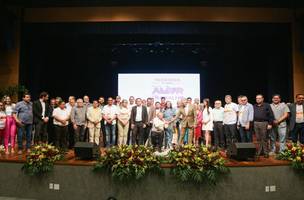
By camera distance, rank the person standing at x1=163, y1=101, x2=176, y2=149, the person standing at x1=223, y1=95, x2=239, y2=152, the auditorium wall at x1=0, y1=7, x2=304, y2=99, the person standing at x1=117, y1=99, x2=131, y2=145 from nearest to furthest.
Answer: the person standing at x1=223, y1=95, x2=239, y2=152 → the person standing at x1=117, y1=99, x2=131, y2=145 → the person standing at x1=163, y1=101, x2=176, y2=149 → the auditorium wall at x1=0, y1=7, x2=304, y2=99

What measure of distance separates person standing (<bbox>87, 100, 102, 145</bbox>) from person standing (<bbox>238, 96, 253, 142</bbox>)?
10.0 feet

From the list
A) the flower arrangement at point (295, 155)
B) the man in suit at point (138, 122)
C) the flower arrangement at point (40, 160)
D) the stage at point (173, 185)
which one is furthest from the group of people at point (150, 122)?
the flower arrangement at point (40, 160)

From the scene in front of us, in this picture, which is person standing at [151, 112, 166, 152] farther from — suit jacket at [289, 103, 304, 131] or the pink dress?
suit jacket at [289, 103, 304, 131]

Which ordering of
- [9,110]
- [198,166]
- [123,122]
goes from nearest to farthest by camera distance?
[198,166] < [9,110] < [123,122]

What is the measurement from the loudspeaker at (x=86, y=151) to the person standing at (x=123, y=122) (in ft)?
7.40

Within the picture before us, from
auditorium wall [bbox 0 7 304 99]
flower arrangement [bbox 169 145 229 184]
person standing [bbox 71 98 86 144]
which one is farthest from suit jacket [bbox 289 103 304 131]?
person standing [bbox 71 98 86 144]

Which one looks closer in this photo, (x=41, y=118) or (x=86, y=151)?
(x=86, y=151)

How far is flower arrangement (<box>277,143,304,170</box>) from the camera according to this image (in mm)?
3766

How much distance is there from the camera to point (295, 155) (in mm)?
3891

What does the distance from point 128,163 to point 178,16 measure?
5.87 m

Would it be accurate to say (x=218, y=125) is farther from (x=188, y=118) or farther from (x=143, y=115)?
(x=143, y=115)

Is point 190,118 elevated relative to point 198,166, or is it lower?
elevated

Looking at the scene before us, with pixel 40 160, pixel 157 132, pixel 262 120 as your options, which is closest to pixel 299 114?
pixel 262 120

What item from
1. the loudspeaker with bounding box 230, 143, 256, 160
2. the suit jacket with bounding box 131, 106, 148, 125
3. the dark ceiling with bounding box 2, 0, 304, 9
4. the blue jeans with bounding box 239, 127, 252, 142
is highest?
the dark ceiling with bounding box 2, 0, 304, 9
